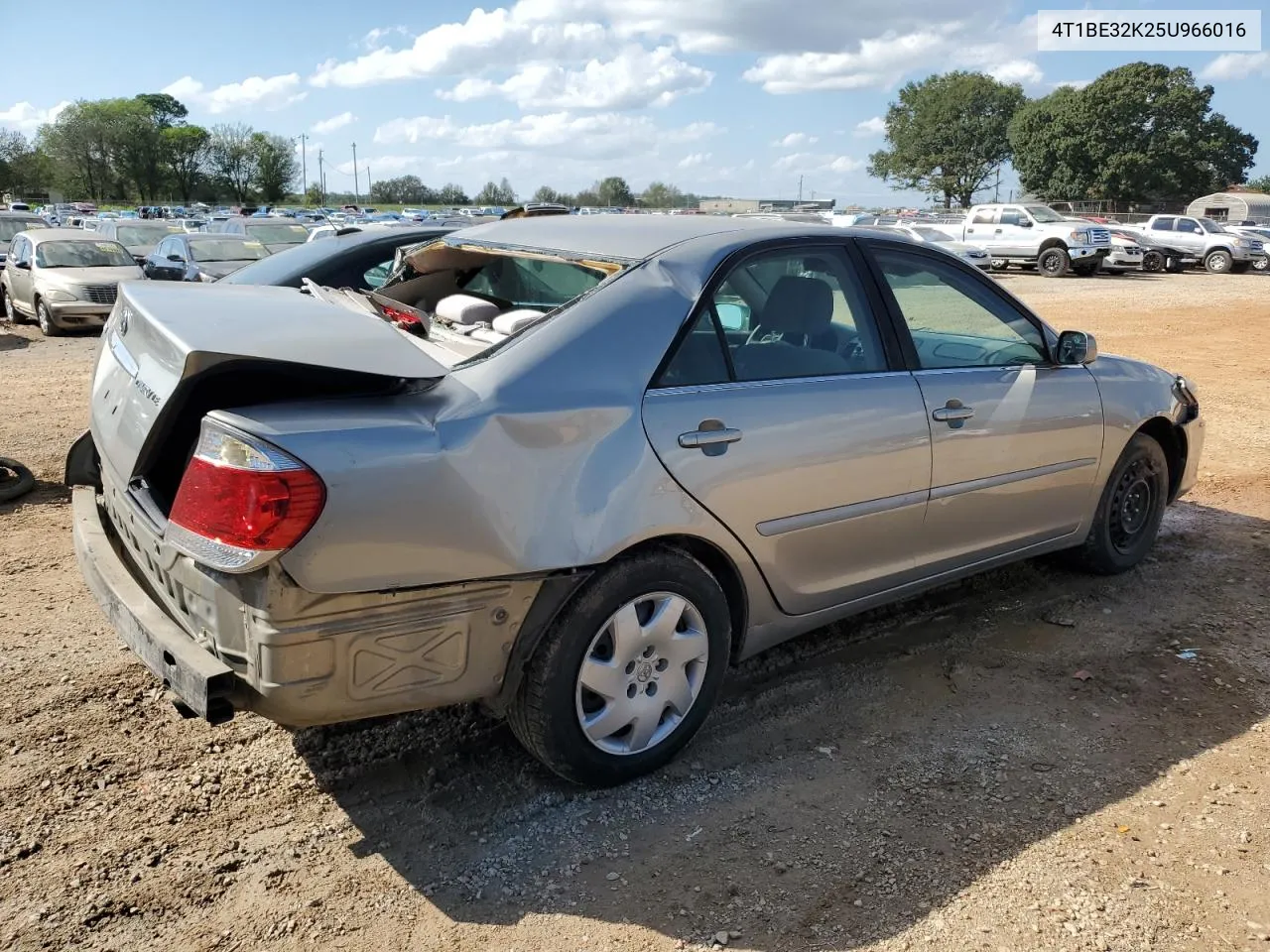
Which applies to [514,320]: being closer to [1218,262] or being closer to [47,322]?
[47,322]

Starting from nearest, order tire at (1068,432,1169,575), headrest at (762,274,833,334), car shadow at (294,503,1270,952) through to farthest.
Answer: car shadow at (294,503,1270,952), headrest at (762,274,833,334), tire at (1068,432,1169,575)

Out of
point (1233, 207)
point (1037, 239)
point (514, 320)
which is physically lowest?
point (514, 320)

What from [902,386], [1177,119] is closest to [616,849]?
[902,386]

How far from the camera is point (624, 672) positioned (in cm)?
297

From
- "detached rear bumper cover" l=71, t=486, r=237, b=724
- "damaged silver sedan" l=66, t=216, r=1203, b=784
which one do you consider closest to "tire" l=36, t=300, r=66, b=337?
"damaged silver sedan" l=66, t=216, r=1203, b=784

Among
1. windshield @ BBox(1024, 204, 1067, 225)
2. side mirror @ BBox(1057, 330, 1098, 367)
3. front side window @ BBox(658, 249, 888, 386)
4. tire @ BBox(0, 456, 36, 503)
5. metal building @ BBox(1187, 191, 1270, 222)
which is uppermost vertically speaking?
metal building @ BBox(1187, 191, 1270, 222)

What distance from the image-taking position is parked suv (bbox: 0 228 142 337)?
1457cm

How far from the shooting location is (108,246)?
16.1 m

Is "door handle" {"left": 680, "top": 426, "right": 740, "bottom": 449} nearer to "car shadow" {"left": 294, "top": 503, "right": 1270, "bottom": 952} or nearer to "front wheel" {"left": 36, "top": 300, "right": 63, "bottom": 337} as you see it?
"car shadow" {"left": 294, "top": 503, "right": 1270, "bottom": 952}

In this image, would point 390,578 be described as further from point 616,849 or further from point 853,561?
point 853,561

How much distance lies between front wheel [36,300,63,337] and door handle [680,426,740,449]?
47.9 ft

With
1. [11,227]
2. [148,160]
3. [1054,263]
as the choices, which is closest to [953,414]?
[11,227]

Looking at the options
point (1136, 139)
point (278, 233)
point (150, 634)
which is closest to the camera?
point (150, 634)

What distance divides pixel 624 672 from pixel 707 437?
2.44 ft
